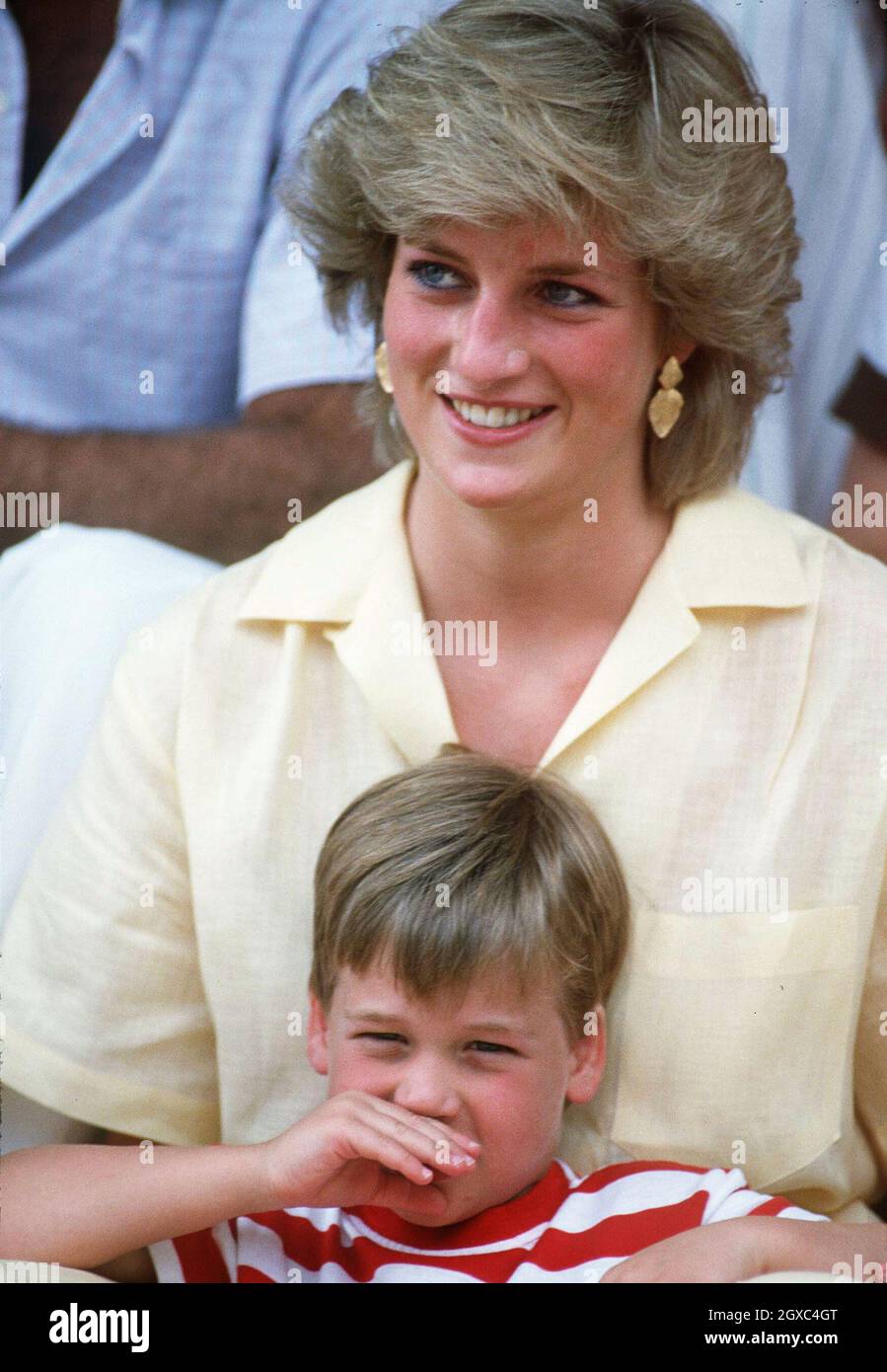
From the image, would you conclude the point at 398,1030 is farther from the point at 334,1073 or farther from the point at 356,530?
the point at 356,530

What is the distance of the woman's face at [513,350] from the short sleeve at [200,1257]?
780 millimetres

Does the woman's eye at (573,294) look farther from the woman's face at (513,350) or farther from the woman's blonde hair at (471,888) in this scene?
the woman's blonde hair at (471,888)

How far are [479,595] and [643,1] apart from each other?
0.64 meters

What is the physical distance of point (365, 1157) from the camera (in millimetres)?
1572

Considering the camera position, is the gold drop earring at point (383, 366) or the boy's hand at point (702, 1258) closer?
the boy's hand at point (702, 1258)

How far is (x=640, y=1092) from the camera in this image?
178 cm

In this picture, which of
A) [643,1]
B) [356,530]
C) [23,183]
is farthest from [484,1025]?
[23,183]

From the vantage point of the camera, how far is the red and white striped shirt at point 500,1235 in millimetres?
1619

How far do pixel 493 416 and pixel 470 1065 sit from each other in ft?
2.10

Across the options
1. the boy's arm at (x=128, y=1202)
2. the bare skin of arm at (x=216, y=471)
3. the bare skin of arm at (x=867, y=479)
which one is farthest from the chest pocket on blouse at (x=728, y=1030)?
the bare skin of arm at (x=216, y=471)

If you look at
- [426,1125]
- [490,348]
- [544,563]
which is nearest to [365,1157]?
[426,1125]

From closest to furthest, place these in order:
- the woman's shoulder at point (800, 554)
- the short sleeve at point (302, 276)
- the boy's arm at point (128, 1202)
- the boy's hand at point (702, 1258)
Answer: the boy's hand at point (702, 1258) < the boy's arm at point (128, 1202) < the woman's shoulder at point (800, 554) < the short sleeve at point (302, 276)

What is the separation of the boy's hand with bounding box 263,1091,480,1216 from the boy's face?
0.02m

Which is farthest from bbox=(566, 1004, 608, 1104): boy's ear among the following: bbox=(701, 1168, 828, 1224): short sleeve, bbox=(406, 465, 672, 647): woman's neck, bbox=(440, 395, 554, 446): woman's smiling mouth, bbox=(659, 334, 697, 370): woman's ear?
bbox=(659, 334, 697, 370): woman's ear
